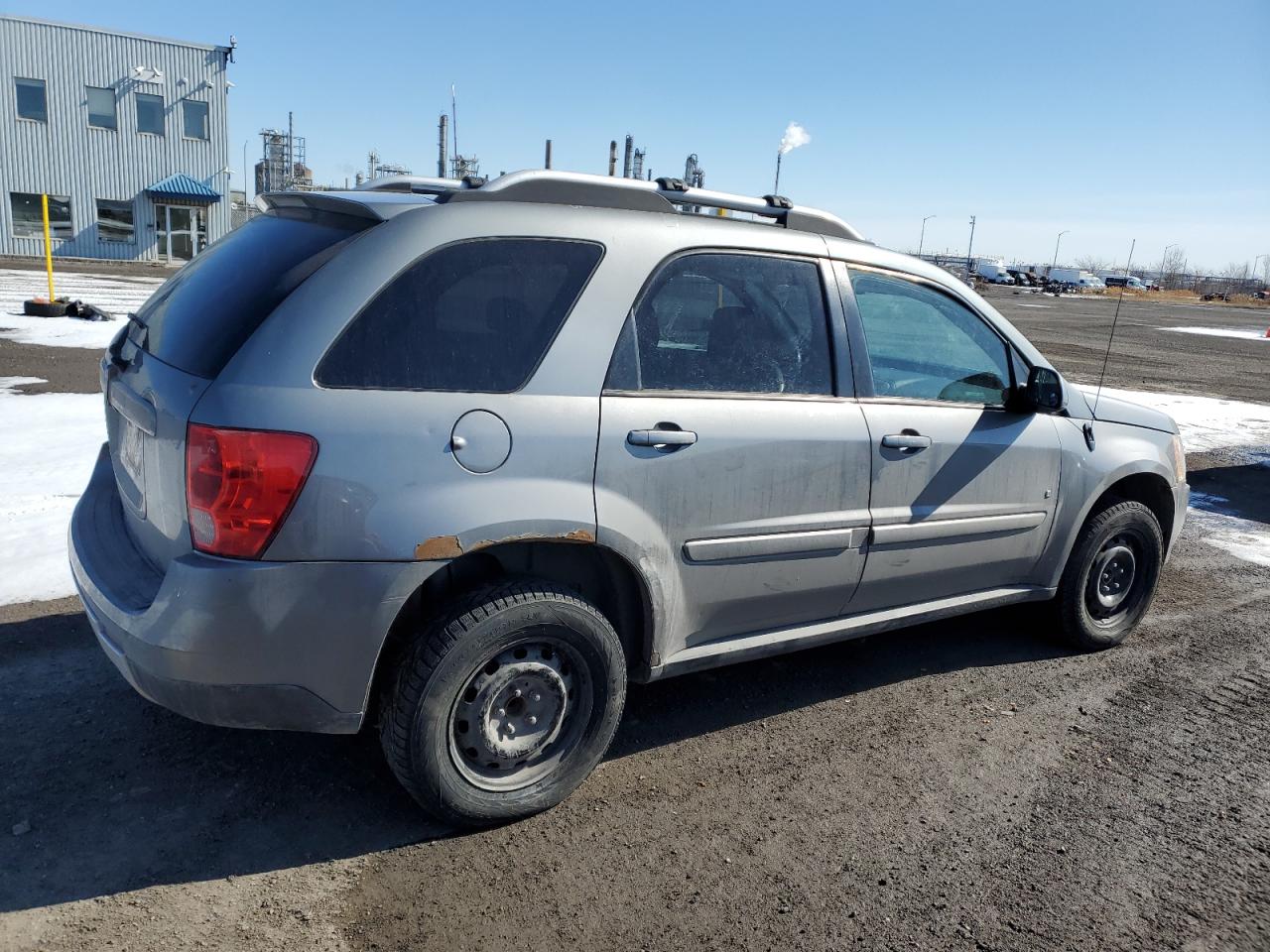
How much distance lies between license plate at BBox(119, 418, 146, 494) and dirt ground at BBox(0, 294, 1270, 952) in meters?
0.99

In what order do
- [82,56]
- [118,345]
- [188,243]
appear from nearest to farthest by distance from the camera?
[118,345] < [82,56] < [188,243]

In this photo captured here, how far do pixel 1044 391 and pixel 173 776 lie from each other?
368 cm

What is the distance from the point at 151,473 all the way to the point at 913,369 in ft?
9.46

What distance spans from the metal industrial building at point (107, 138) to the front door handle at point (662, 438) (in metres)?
38.4

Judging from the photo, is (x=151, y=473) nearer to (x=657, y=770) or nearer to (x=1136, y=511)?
(x=657, y=770)

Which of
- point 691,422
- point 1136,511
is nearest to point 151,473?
point 691,422

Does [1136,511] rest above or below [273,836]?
above

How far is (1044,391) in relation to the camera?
4.20 metres

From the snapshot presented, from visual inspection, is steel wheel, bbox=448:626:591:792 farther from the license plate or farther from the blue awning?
the blue awning

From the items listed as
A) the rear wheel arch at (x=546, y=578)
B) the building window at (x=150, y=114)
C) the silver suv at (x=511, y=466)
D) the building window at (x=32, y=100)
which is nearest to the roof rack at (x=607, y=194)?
the silver suv at (x=511, y=466)

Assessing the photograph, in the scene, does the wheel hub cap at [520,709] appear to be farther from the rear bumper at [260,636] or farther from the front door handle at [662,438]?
the front door handle at [662,438]

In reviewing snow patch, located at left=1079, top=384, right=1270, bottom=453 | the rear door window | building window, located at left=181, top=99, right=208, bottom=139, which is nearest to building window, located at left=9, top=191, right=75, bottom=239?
building window, located at left=181, top=99, right=208, bottom=139

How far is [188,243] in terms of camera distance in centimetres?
3822

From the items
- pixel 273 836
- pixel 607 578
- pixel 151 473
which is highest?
pixel 151 473
